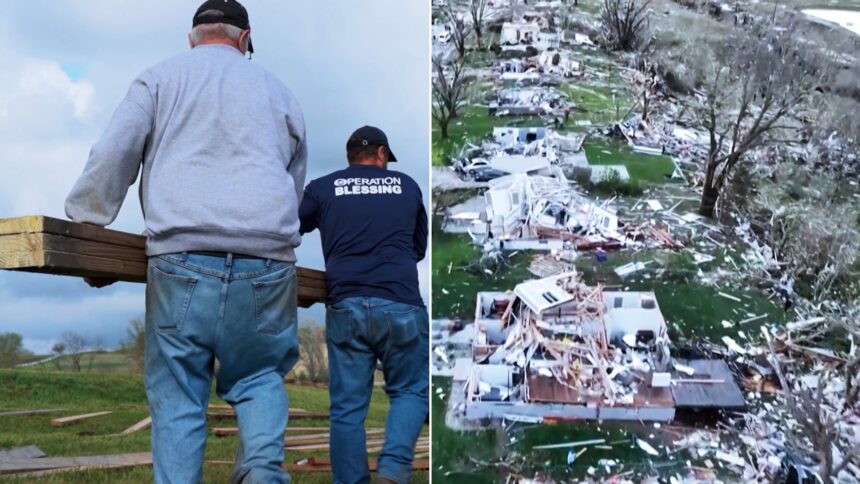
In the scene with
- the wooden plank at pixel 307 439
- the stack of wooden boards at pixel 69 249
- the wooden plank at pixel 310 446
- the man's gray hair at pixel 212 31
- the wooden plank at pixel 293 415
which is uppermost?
the man's gray hair at pixel 212 31

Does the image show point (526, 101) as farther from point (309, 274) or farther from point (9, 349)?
point (9, 349)

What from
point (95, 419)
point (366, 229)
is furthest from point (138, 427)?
point (366, 229)

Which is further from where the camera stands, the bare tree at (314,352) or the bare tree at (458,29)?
the bare tree at (314,352)

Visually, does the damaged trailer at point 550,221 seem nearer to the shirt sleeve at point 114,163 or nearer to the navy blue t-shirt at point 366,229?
the navy blue t-shirt at point 366,229

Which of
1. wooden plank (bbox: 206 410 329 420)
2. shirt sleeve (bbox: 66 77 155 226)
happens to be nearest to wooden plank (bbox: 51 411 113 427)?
wooden plank (bbox: 206 410 329 420)

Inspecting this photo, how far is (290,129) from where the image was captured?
2295mm

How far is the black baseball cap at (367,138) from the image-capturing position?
3061mm

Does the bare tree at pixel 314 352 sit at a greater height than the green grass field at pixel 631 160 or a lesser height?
lesser

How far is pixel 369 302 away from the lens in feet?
9.31

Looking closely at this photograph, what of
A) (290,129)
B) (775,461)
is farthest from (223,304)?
(775,461)

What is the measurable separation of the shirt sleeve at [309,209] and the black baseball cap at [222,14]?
2.52 ft

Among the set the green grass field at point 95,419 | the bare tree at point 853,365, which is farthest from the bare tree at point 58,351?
the bare tree at point 853,365

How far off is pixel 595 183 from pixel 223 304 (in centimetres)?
170

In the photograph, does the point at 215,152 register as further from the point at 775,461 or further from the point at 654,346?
the point at 775,461
